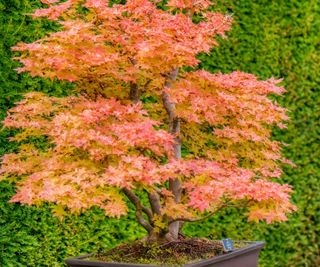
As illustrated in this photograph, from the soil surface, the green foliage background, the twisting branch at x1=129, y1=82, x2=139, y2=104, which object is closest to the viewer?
the soil surface

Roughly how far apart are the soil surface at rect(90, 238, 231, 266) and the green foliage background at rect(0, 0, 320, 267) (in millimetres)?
561

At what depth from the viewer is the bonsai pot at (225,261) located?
8.85 ft

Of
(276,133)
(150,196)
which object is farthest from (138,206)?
(276,133)

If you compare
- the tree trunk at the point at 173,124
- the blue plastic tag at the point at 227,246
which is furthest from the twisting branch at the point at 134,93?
the blue plastic tag at the point at 227,246

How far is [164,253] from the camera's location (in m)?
2.91

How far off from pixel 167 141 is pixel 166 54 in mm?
371

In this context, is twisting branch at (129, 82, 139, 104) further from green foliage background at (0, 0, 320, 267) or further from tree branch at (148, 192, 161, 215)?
green foliage background at (0, 0, 320, 267)

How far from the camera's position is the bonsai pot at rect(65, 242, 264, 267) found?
106 inches

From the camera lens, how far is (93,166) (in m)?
2.61

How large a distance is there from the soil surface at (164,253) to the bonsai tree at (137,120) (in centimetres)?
8

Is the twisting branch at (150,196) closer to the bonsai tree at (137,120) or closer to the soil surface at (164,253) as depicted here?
the bonsai tree at (137,120)

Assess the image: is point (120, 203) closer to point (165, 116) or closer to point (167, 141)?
point (167, 141)

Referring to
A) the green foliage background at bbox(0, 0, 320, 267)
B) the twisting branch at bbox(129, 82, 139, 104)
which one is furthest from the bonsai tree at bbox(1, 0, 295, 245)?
the green foliage background at bbox(0, 0, 320, 267)

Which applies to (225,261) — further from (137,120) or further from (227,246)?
(137,120)
